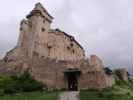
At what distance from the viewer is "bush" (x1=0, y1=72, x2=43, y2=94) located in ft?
127

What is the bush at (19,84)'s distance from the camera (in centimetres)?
3856

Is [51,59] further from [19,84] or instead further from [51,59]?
[19,84]

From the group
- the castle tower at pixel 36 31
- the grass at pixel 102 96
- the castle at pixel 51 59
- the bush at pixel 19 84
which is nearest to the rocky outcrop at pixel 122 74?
the castle at pixel 51 59

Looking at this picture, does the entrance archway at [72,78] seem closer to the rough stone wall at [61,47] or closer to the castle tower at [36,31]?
the castle tower at [36,31]

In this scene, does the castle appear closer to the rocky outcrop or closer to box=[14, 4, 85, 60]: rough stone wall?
box=[14, 4, 85, 60]: rough stone wall

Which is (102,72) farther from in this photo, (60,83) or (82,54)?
(82,54)

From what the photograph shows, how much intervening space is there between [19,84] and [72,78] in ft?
30.7

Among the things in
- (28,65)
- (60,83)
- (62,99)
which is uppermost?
(28,65)

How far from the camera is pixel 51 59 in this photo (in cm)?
4347

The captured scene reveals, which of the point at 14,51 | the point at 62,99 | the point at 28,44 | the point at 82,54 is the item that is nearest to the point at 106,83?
the point at 62,99

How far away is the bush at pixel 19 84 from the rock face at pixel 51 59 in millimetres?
1351

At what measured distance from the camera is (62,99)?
32.1m

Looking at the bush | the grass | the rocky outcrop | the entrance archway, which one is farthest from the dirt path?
the rocky outcrop

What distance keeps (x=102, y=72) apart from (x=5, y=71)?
1946 centimetres
